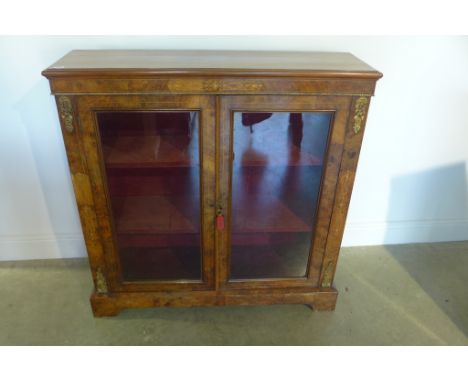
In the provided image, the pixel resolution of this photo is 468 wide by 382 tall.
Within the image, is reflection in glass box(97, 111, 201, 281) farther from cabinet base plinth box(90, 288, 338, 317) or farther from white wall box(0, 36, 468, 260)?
white wall box(0, 36, 468, 260)

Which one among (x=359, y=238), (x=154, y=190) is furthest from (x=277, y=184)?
(x=359, y=238)

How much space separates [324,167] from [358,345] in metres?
0.73

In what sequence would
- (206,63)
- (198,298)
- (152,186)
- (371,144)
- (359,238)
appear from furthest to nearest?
(359,238)
(371,144)
(198,298)
(152,186)
(206,63)

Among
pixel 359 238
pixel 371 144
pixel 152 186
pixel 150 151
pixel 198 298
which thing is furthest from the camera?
pixel 359 238

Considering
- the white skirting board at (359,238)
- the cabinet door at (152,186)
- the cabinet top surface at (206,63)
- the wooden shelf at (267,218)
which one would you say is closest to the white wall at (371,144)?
the white skirting board at (359,238)

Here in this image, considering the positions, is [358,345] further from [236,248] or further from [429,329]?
[236,248]

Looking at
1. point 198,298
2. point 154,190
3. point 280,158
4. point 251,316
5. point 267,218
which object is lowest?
point 251,316

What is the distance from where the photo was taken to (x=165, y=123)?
1088 millimetres

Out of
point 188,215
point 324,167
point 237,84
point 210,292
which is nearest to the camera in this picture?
point 237,84

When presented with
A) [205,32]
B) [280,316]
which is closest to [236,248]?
[280,316]

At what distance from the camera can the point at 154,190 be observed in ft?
4.23

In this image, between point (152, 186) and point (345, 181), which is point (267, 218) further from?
point (152, 186)

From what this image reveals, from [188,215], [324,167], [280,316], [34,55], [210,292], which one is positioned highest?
[34,55]

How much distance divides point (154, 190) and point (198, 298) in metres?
0.48
